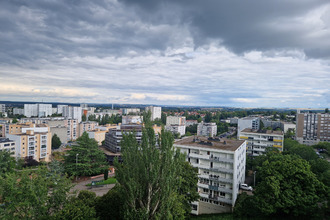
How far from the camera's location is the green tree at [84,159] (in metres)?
32.5

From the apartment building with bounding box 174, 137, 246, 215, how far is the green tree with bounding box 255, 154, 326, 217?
174 inches

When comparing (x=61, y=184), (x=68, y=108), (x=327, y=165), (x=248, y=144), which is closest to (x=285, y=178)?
(x=327, y=165)

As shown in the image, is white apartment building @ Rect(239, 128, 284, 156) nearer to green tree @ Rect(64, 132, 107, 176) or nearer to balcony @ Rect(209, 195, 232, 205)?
balcony @ Rect(209, 195, 232, 205)

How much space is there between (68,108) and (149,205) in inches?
4640

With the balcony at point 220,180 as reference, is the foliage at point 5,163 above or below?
below

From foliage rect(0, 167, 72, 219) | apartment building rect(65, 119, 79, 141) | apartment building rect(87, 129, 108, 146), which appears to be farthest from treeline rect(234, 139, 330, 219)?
apartment building rect(65, 119, 79, 141)

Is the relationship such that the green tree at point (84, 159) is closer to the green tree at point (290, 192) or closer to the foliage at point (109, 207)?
the foliage at point (109, 207)

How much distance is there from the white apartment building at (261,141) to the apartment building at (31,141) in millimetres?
42637

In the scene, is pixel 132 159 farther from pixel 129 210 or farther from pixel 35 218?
pixel 35 218

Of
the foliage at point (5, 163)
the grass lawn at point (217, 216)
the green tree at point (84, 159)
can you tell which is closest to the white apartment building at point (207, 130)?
the green tree at point (84, 159)

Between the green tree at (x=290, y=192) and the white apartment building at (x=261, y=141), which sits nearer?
the green tree at (x=290, y=192)

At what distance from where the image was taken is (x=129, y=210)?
1198 centimetres

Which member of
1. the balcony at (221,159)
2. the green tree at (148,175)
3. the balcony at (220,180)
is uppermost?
the green tree at (148,175)

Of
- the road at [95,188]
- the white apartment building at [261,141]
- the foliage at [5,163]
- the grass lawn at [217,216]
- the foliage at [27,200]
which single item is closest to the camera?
the foliage at [27,200]
